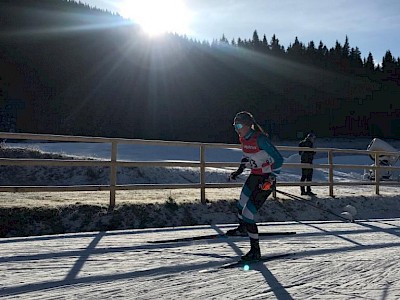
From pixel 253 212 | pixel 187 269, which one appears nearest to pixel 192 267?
pixel 187 269

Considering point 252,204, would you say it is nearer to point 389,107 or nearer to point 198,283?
point 198,283

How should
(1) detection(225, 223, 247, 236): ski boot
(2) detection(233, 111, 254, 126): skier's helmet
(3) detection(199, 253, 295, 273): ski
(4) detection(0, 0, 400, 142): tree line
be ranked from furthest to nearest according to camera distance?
1. (4) detection(0, 0, 400, 142): tree line
2. (1) detection(225, 223, 247, 236): ski boot
3. (2) detection(233, 111, 254, 126): skier's helmet
4. (3) detection(199, 253, 295, 273): ski

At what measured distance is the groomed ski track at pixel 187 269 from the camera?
3758 mm

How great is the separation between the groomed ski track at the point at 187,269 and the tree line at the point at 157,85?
1289 inches

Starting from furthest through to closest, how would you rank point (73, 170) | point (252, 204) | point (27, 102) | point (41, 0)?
point (41, 0), point (27, 102), point (73, 170), point (252, 204)

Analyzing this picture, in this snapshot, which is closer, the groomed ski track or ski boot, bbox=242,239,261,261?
the groomed ski track

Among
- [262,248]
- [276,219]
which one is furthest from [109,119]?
[262,248]

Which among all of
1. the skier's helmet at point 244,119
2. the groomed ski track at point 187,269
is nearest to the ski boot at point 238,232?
the groomed ski track at point 187,269

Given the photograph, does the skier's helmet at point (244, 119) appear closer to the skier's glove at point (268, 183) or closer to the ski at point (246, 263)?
the skier's glove at point (268, 183)

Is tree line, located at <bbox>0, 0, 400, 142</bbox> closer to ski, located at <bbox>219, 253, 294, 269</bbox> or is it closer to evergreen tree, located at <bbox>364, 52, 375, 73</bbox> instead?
evergreen tree, located at <bbox>364, 52, 375, 73</bbox>

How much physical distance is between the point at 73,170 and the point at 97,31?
114 ft

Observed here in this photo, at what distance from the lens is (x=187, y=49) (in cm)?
5369

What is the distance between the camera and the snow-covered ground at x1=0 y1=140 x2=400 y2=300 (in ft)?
12.3

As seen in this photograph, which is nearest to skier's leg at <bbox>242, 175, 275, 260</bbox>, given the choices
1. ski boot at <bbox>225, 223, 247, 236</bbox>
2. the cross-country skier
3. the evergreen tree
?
the cross-country skier
